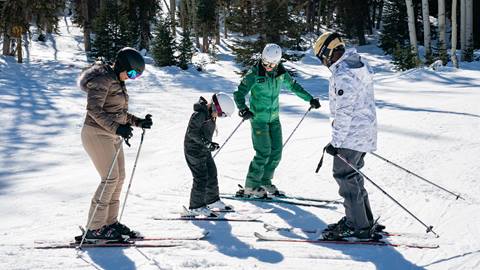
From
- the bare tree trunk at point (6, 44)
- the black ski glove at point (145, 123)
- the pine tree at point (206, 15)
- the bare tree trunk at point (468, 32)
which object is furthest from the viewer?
the pine tree at point (206, 15)

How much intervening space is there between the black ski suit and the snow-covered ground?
0.39 m

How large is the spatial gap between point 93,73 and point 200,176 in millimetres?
1752

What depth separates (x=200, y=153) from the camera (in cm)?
555

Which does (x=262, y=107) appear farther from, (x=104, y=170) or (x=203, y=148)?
(x=104, y=170)

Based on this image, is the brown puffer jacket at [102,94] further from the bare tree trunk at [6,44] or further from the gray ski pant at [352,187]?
the bare tree trunk at [6,44]

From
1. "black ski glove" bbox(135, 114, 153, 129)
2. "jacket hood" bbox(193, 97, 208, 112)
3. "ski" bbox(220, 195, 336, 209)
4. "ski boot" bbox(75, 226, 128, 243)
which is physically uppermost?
"jacket hood" bbox(193, 97, 208, 112)

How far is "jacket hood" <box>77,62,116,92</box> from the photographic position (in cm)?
436

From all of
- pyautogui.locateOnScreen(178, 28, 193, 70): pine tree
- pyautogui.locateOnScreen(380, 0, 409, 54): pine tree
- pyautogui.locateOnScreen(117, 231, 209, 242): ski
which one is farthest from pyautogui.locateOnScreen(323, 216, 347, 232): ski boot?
pyautogui.locateOnScreen(380, 0, 409, 54): pine tree

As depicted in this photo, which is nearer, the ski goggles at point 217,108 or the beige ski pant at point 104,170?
the beige ski pant at point 104,170

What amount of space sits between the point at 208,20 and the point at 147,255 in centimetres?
2803

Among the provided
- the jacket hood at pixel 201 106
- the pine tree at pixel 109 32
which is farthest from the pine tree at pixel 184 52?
the jacket hood at pixel 201 106

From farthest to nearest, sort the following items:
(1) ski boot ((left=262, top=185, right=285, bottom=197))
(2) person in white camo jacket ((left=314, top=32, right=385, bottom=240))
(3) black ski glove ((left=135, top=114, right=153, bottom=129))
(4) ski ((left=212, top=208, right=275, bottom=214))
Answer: (1) ski boot ((left=262, top=185, right=285, bottom=197)) < (4) ski ((left=212, top=208, right=275, bottom=214)) < (3) black ski glove ((left=135, top=114, right=153, bottom=129)) < (2) person in white camo jacket ((left=314, top=32, right=385, bottom=240))

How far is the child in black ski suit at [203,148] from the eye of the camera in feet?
17.7

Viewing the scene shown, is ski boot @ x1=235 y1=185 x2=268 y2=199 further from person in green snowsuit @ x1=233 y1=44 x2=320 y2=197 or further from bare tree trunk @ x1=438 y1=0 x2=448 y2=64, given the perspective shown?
bare tree trunk @ x1=438 y1=0 x2=448 y2=64
